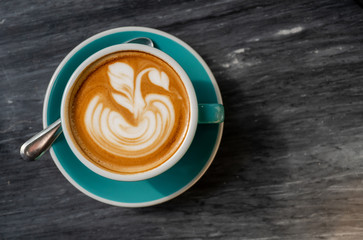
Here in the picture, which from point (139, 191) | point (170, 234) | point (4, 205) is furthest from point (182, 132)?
point (4, 205)

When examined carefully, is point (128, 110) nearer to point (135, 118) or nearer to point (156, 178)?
point (135, 118)

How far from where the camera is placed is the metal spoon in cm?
82

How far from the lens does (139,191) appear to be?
87cm

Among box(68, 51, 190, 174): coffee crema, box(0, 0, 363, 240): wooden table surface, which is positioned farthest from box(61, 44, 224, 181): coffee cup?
box(0, 0, 363, 240): wooden table surface

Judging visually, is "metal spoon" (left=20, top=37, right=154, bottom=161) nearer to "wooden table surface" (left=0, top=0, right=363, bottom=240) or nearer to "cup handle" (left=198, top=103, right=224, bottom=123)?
"wooden table surface" (left=0, top=0, right=363, bottom=240)

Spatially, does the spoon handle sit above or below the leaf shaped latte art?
below

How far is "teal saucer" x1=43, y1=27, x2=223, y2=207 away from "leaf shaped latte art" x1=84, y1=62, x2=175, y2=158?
107mm

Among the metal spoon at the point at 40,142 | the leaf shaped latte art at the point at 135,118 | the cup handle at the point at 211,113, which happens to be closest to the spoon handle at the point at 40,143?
the metal spoon at the point at 40,142

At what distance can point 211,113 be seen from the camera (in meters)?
0.76

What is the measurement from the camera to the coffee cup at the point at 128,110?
2.54 ft

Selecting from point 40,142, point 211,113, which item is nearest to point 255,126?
point 211,113

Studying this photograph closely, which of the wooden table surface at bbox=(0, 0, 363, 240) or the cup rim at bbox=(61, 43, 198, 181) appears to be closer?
the cup rim at bbox=(61, 43, 198, 181)

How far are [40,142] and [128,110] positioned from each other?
0.24 m

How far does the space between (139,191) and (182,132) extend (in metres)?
0.20
